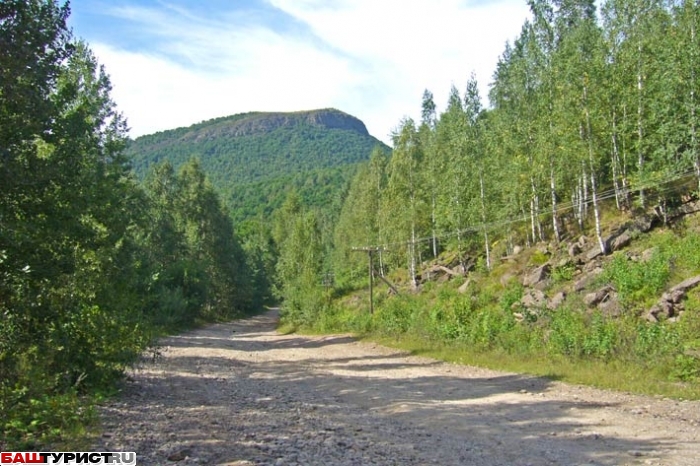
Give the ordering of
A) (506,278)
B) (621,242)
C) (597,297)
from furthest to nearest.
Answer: (506,278)
(621,242)
(597,297)

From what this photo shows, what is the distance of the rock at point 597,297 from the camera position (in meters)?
21.3

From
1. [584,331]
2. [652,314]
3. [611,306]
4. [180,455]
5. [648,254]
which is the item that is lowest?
[584,331]

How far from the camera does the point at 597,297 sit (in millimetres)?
21391

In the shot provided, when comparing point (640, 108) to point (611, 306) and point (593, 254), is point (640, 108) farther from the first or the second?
point (611, 306)

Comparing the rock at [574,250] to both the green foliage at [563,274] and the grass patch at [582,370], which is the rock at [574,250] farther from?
the grass patch at [582,370]

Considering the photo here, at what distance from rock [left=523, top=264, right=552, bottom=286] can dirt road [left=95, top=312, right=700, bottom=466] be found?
347 inches

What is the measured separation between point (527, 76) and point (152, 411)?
99.1 feet

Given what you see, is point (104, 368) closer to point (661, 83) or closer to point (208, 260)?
point (661, 83)

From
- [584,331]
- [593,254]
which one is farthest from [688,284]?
[593,254]

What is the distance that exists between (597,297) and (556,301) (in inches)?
81.4

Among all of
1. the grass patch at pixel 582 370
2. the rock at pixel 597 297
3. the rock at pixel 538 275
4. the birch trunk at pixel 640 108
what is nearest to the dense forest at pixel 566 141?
the birch trunk at pixel 640 108

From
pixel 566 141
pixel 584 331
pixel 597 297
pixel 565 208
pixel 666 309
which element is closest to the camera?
pixel 666 309

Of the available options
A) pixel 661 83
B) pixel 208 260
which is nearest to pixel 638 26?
pixel 661 83

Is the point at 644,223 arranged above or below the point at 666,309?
above
